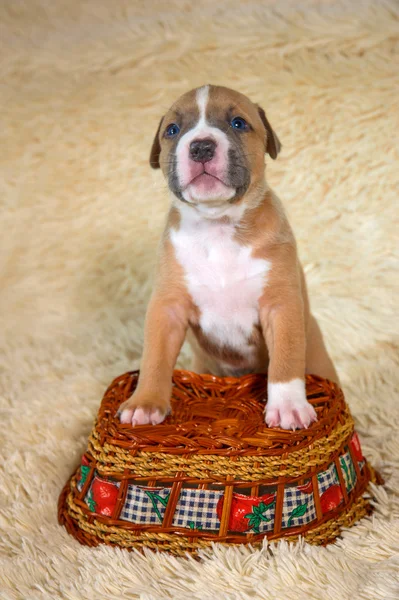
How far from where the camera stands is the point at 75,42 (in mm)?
4555

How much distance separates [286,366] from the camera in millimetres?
2643

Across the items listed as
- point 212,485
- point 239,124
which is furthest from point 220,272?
point 212,485

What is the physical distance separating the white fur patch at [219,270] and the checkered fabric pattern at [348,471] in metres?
0.62

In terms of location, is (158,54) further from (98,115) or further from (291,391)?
(291,391)

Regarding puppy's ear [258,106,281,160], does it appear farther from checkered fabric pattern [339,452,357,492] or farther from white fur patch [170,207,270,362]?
checkered fabric pattern [339,452,357,492]

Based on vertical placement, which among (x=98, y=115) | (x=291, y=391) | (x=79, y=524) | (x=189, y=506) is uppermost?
(x=98, y=115)

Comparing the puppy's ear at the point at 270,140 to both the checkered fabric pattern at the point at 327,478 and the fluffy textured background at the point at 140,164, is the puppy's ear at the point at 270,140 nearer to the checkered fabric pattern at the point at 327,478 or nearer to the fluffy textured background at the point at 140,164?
the fluffy textured background at the point at 140,164

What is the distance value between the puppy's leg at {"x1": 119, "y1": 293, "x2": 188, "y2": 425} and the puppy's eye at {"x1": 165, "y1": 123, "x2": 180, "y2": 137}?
0.61 m

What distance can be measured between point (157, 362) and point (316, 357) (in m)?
0.77

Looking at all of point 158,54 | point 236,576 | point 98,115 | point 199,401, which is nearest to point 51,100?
point 98,115

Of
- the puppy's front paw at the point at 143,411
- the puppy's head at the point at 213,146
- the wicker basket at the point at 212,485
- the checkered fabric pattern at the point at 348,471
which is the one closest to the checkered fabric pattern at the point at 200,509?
the wicker basket at the point at 212,485

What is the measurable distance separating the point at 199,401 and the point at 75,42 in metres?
2.69

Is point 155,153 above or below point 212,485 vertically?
above

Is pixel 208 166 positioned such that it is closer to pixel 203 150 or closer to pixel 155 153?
pixel 203 150
